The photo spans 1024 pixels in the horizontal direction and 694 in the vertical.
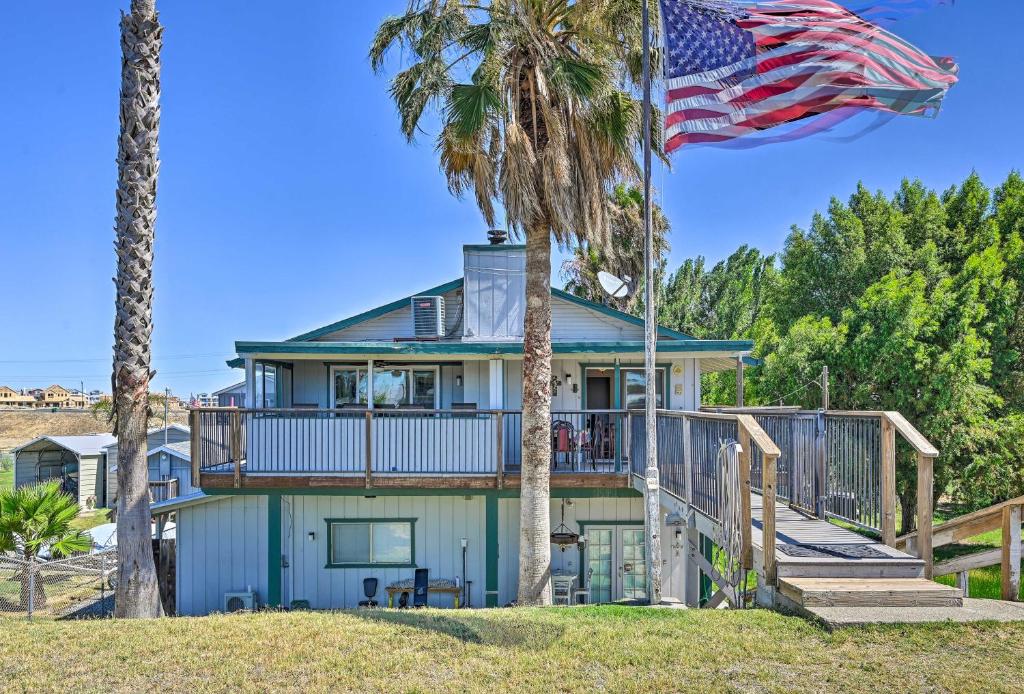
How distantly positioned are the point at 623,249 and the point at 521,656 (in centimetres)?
2096

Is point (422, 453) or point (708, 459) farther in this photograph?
point (422, 453)

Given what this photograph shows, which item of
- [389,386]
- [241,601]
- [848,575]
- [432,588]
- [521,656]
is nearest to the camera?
[521,656]

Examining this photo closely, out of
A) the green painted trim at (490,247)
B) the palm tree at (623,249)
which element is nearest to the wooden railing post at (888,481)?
the green painted trim at (490,247)

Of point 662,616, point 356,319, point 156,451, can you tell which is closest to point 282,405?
point 356,319

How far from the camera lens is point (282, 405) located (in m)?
14.1

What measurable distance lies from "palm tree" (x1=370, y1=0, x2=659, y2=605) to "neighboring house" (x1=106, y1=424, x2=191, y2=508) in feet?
44.9

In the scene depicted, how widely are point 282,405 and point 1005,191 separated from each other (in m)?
28.6

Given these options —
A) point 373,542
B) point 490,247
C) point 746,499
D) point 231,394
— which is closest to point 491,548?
point 373,542

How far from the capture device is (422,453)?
11758 mm

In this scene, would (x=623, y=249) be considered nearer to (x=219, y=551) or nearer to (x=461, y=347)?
(x=461, y=347)

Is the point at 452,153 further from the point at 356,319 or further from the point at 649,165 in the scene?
the point at 356,319

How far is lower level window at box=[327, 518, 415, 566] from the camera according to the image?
42.2 feet

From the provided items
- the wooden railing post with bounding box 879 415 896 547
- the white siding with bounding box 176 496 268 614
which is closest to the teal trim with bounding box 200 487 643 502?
the white siding with bounding box 176 496 268 614

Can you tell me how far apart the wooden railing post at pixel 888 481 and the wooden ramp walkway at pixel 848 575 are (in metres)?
0.18
